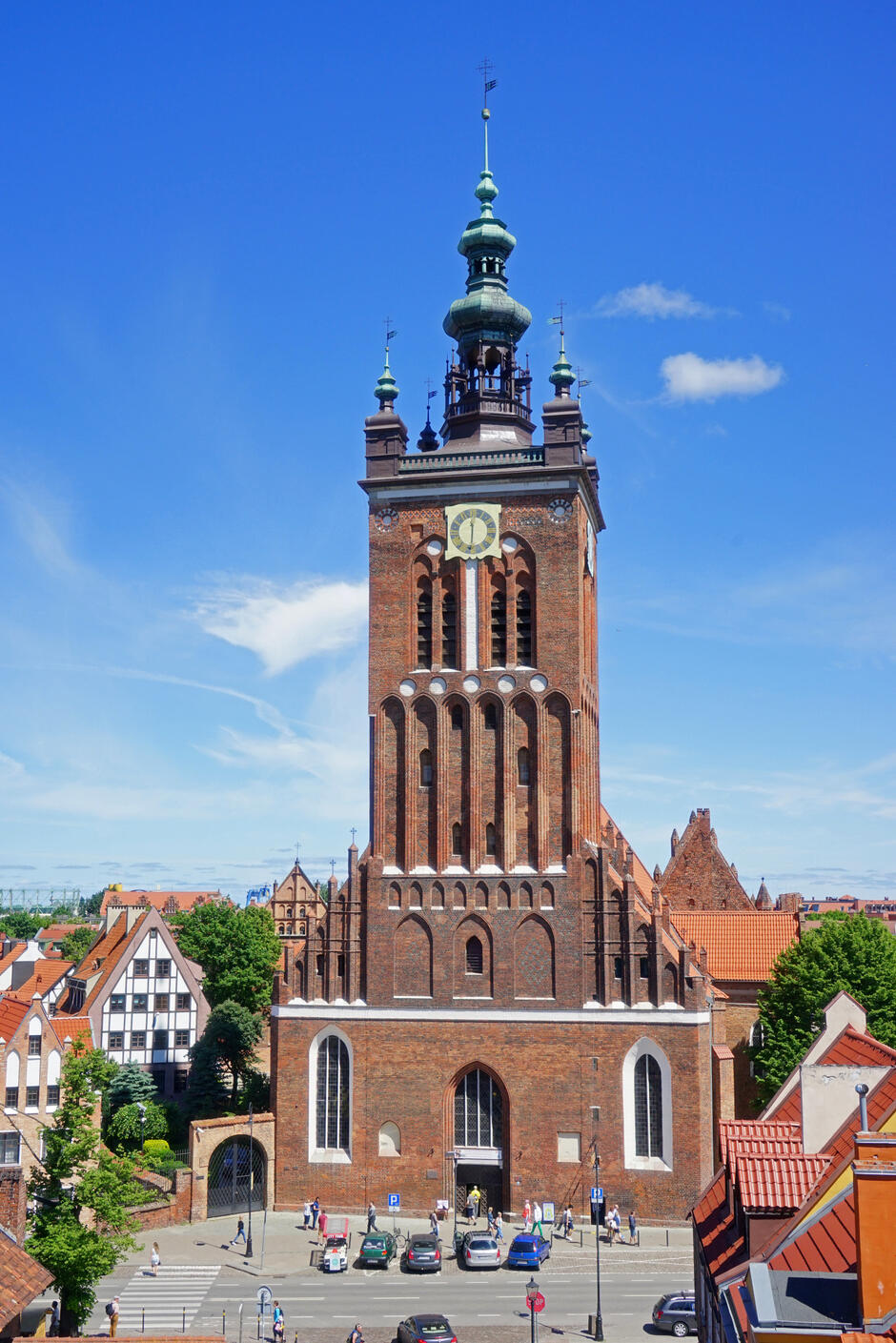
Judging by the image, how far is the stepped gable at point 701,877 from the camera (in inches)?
2709

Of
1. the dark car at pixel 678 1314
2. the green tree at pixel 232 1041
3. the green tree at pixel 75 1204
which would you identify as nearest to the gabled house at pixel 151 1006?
the green tree at pixel 232 1041

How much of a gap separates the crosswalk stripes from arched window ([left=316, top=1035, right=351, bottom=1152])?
316 inches

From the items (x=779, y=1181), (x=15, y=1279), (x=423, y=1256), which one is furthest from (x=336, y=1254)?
(x=779, y=1181)

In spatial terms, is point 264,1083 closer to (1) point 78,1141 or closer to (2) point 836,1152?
(1) point 78,1141

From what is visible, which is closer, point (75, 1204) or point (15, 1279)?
point (15, 1279)

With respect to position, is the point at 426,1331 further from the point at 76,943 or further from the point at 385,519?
the point at 76,943

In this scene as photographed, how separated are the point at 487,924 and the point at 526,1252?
1171 cm

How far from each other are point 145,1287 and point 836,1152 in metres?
24.9

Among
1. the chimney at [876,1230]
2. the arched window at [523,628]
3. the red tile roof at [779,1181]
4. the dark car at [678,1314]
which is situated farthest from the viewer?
the arched window at [523,628]

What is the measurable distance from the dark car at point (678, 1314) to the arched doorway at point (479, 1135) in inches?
555

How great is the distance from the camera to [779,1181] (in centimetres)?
1950

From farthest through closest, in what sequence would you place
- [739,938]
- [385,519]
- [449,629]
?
[739,938]
[385,519]
[449,629]

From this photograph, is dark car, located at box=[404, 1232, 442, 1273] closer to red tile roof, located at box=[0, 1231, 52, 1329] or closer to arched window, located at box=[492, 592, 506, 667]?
red tile roof, located at box=[0, 1231, 52, 1329]

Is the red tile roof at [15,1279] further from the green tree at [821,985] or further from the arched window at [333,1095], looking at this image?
the green tree at [821,985]
